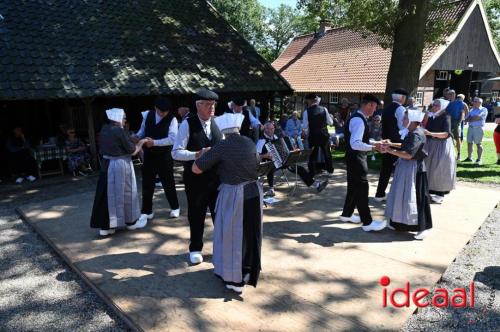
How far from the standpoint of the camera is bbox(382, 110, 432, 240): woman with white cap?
4.94 m

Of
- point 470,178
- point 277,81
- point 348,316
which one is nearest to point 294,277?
point 348,316

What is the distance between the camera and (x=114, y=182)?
199 inches

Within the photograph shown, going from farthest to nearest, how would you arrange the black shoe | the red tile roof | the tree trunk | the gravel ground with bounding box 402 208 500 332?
the red tile roof → the tree trunk → the black shoe → the gravel ground with bounding box 402 208 500 332

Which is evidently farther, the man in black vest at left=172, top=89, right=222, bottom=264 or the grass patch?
the grass patch

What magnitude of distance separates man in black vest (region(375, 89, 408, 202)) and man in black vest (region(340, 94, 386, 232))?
51.5 inches

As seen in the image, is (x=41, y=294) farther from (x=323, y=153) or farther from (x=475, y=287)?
(x=323, y=153)

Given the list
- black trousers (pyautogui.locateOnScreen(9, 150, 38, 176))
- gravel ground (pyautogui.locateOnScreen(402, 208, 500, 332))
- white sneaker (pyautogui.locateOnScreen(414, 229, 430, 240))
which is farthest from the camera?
black trousers (pyautogui.locateOnScreen(9, 150, 38, 176))

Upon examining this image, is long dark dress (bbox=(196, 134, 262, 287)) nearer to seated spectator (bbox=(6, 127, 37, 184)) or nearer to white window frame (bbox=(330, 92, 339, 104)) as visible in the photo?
seated spectator (bbox=(6, 127, 37, 184))

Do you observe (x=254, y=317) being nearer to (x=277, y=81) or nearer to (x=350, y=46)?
(x=277, y=81)

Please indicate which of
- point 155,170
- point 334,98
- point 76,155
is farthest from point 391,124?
point 334,98

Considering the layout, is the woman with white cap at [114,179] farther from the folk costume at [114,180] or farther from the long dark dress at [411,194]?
the long dark dress at [411,194]

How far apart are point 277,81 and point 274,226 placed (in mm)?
7447

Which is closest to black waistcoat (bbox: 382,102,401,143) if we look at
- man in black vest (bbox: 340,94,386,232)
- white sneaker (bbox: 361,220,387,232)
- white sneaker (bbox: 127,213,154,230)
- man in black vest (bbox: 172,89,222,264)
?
man in black vest (bbox: 340,94,386,232)

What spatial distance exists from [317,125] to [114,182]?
16.0 ft
